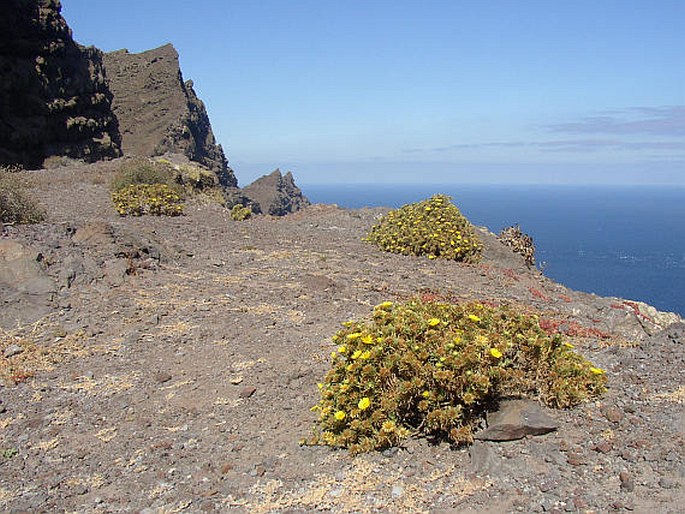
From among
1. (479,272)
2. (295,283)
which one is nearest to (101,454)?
(295,283)

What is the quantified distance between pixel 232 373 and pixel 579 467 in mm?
3337

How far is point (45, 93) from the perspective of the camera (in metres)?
26.4

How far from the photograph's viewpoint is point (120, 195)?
582 inches

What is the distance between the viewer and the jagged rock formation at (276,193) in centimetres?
3834

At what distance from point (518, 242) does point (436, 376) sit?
10683 millimetres

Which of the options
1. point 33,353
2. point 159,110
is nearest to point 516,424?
point 33,353

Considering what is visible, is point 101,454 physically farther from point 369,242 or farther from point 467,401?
point 369,242

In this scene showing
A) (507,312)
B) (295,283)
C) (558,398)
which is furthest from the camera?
(295,283)

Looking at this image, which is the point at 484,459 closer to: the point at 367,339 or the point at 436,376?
the point at 436,376

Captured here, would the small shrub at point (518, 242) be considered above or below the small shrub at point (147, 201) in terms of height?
below

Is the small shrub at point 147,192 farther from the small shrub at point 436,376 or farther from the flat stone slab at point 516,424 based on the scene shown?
the flat stone slab at point 516,424

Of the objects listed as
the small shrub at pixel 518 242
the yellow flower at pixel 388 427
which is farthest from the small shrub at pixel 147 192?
the yellow flower at pixel 388 427

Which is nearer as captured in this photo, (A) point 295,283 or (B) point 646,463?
(B) point 646,463

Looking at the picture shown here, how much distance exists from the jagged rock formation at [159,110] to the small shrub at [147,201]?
22.7m
